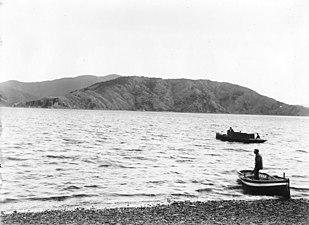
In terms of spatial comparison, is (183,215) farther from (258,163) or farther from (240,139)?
(240,139)

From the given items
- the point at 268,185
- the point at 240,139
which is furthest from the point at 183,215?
the point at 240,139

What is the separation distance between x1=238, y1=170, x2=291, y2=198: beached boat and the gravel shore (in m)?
2.87

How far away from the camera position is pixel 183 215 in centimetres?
1639

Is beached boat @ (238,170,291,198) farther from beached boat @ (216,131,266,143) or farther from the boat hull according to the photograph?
the boat hull

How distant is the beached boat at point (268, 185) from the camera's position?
2259cm

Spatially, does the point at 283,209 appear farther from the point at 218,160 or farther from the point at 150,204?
the point at 218,160

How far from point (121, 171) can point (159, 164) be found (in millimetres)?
6168

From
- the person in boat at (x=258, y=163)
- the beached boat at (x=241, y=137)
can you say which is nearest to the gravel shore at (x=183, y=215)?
the person in boat at (x=258, y=163)

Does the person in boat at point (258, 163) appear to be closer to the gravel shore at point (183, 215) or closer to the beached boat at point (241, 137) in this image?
the gravel shore at point (183, 215)

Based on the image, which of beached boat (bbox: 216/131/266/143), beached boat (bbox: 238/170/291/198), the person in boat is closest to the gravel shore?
beached boat (bbox: 238/170/291/198)

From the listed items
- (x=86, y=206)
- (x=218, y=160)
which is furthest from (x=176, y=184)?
(x=218, y=160)

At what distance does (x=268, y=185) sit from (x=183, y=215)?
891cm

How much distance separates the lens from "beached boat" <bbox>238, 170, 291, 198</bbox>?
22594 mm

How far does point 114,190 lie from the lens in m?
23.7
